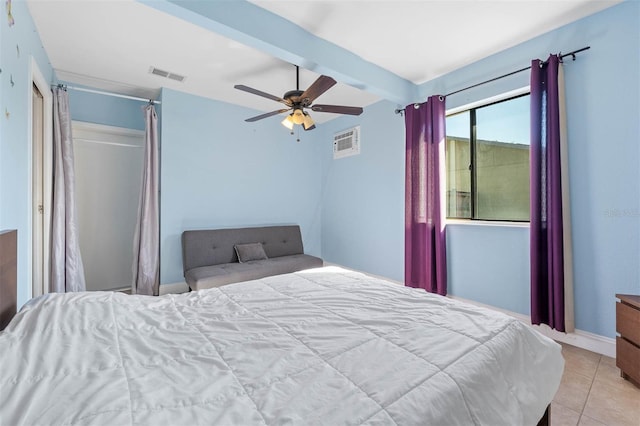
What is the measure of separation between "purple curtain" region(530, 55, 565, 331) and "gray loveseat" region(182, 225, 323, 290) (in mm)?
2310

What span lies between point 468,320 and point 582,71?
7.37 feet

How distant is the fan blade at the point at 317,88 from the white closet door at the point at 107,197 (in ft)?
7.61

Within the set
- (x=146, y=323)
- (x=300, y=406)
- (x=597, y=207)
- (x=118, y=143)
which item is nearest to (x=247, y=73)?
(x=118, y=143)

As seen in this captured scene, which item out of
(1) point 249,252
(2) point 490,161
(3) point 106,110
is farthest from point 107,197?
(2) point 490,161

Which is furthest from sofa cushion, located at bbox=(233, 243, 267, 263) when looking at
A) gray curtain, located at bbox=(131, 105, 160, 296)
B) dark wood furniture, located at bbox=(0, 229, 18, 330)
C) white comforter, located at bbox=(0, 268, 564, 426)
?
dark wood furniture, located at bbox=(0, 229, 18, 330)

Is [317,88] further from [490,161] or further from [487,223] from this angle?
[487,223]

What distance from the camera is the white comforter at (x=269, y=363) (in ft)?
2.18

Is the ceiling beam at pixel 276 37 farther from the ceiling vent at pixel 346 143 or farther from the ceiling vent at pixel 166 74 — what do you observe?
the ceiling vent at pixel 166 74

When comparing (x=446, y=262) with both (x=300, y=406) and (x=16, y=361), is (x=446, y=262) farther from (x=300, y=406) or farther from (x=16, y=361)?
(x=16, y=361)

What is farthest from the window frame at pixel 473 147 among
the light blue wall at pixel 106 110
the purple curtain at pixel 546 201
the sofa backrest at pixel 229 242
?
the light blue wall at pixel 106 110

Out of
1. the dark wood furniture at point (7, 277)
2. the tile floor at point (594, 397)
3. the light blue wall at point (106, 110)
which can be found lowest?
the tile floor at point (594, 397)

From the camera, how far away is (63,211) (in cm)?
266

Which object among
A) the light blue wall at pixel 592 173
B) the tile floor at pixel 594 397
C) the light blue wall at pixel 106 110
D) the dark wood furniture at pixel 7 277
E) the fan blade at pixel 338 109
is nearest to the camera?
the dark wood furniture at pixel 7 277

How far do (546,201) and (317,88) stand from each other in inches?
80.1
